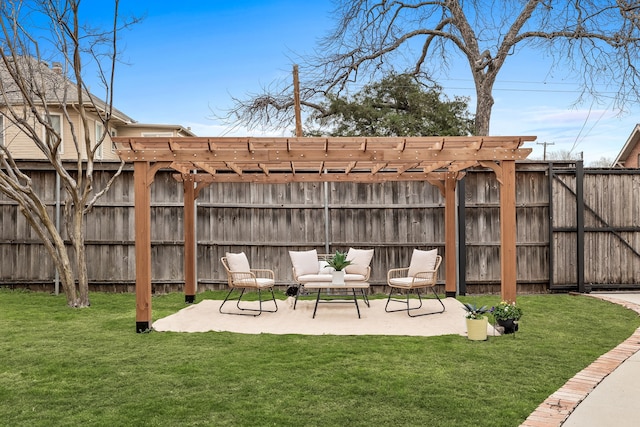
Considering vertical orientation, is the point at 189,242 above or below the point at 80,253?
above

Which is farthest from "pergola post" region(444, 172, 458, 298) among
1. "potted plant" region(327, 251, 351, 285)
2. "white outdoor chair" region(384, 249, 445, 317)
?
"potted plant" region(327, 251, 351, 285)

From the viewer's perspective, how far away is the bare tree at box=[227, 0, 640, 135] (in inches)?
424

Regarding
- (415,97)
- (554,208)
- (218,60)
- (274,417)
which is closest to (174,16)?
(218,60)

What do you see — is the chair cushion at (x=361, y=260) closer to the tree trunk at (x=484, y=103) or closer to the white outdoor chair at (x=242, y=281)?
the white outdoor chair at (x=242, y=281)

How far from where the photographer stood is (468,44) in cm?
1267

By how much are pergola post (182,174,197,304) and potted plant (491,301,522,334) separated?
4.40 m

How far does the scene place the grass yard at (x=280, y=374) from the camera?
10.6ft

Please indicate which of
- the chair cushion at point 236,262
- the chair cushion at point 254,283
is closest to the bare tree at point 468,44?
the chair cushion at point 236,262

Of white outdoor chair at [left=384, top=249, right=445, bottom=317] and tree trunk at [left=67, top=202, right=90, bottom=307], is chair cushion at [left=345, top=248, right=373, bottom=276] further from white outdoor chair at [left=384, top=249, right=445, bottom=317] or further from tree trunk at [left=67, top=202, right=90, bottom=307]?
tree trunk at [left=67, top=202, right=90, bottom=307]

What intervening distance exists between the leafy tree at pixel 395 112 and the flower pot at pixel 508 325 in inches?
321

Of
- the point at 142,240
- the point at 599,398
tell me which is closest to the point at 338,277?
the point at 142,240

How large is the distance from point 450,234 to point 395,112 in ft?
20.5

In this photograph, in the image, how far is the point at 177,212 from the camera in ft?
28.1

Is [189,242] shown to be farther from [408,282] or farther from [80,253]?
[408,282]
